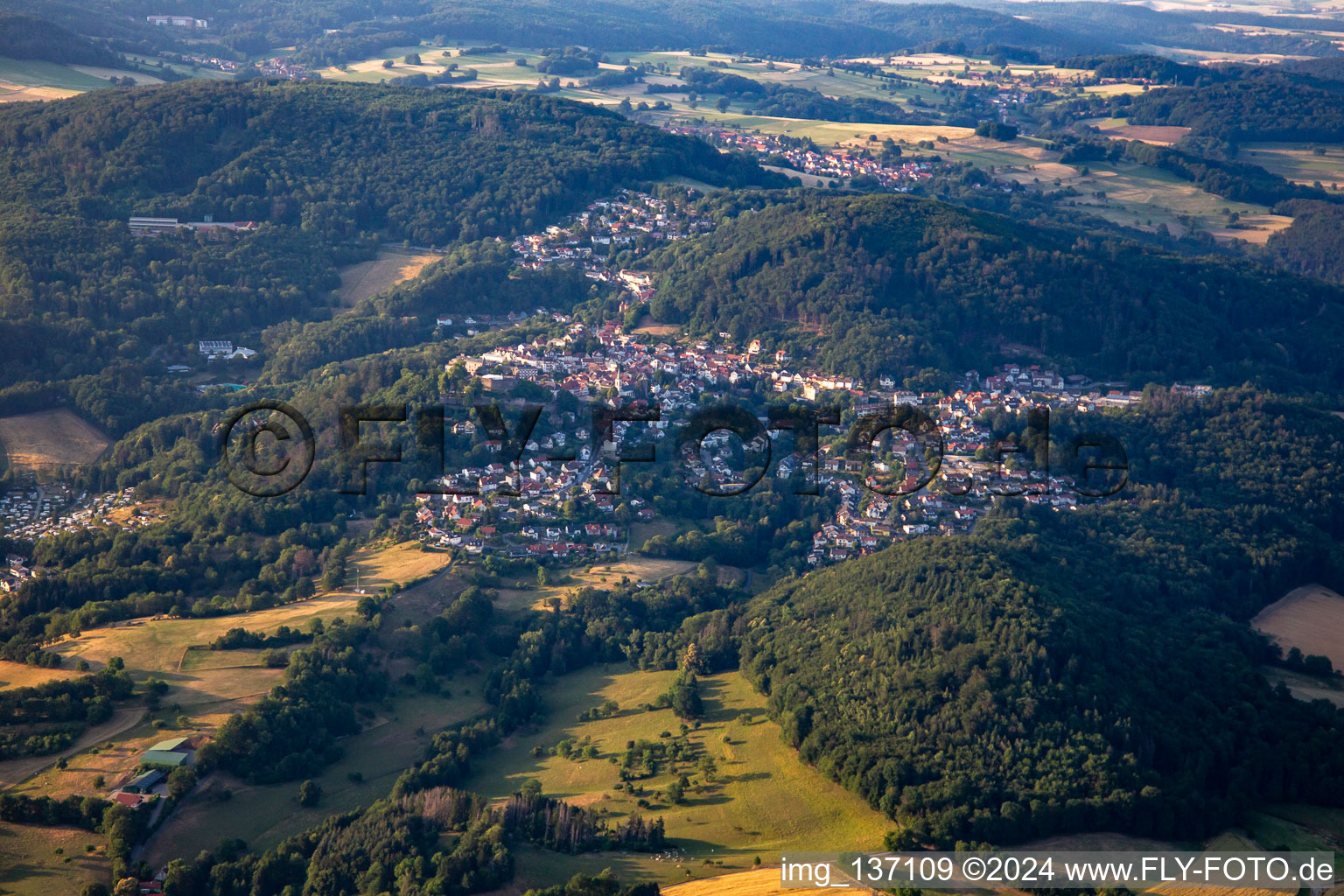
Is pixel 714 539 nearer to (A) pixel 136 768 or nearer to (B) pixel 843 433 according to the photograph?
(B) pixel 843 433

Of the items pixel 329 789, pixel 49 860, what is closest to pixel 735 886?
pixel 329 789

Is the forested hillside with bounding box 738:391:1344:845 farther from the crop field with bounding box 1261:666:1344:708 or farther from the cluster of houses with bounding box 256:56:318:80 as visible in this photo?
the cluster of houses with bounding box 256:56:318:80

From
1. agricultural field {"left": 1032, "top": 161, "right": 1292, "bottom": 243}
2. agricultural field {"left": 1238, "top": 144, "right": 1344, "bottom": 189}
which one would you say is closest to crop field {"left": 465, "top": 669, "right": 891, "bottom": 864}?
agricultural field {"left": 1032, "top": 161, "right": 1292, "bottom": 243}

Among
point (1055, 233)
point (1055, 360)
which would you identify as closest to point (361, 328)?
point (1055, 360)

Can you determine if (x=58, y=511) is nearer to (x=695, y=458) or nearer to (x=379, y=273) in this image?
(x=695, y=458)

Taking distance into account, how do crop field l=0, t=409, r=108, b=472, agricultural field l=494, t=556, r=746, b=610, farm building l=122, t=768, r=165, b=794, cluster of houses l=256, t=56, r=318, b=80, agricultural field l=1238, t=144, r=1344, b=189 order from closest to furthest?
farm building l=122, t=768, r=165, b=794 → agricultural field l=494, t=556, r=746, b=610 → crop field l=0, t=409, r=108, b=472 → agricultural field l=1238, t=144, r=1344, b=189 → cluster of houses l=256, t=56, r=318, b=80
